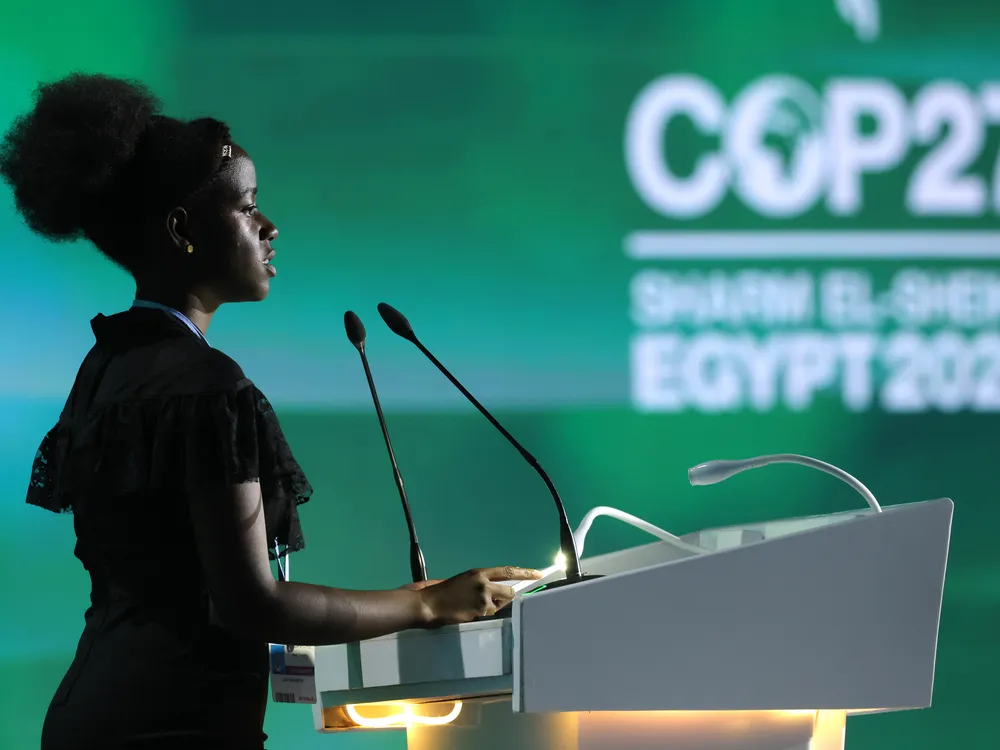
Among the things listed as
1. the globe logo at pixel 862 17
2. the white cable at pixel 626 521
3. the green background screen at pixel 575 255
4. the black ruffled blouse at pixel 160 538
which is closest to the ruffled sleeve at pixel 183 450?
Result: the black ruffled blouse at pixel 160 538

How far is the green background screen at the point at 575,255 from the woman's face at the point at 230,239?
72.3 inches

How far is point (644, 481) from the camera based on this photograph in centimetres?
332

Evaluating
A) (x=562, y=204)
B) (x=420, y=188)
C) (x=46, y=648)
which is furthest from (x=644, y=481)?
(x=46, y=648)

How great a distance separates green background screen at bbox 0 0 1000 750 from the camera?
3.26m

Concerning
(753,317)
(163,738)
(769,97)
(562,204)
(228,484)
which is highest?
(769,97)

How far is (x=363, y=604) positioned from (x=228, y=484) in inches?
8.0

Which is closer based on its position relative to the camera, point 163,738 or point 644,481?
point 163,738

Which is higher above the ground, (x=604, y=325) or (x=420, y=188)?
(x=420, y=188)

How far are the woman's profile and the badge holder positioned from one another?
140 millimetres

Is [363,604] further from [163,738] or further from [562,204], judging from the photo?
[562,204]

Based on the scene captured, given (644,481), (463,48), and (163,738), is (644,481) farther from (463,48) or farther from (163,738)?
(163,738)

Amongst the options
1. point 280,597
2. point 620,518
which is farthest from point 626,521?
point 280,597

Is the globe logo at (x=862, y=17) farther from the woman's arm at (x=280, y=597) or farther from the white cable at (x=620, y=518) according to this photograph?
the woman's arm at (x=280, y=597)

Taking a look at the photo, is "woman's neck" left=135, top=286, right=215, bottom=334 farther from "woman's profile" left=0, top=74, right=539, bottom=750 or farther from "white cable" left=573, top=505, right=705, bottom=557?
"white cable" left=573, top=505, right=705, bottom=557
